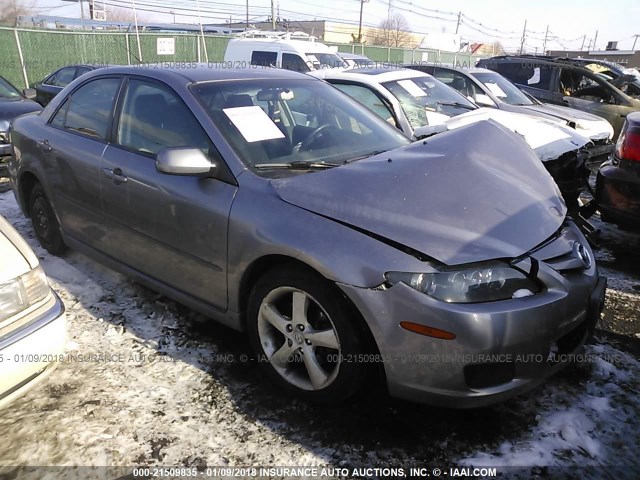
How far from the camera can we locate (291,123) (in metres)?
3.16

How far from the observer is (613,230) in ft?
18.0

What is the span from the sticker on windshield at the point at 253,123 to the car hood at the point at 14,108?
5.69 metres

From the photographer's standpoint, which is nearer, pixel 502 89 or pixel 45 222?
pixel 45 222

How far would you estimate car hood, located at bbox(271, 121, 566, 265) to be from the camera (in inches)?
87.5

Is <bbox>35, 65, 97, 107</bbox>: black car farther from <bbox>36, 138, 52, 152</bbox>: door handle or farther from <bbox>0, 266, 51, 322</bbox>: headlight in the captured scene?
<bbox>0, 266, 51, 322</bbox>: headlight

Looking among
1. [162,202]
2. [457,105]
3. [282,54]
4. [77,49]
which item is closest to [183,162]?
[162,202]

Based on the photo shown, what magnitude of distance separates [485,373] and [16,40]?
60.1 feet

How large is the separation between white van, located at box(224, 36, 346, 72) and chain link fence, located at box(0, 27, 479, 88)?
3.75m

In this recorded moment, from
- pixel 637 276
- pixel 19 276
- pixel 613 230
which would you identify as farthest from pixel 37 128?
pixel 613 230

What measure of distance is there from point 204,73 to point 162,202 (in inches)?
35.9

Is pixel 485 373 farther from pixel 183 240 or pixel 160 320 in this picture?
pixel 160 320

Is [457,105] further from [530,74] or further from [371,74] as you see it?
[530,74]

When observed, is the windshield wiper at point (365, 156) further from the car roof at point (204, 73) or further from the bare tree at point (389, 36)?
the bare tree at point (389, 36)

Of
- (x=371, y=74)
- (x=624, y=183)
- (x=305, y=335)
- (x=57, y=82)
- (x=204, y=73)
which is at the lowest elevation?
(x=305, y=335)
